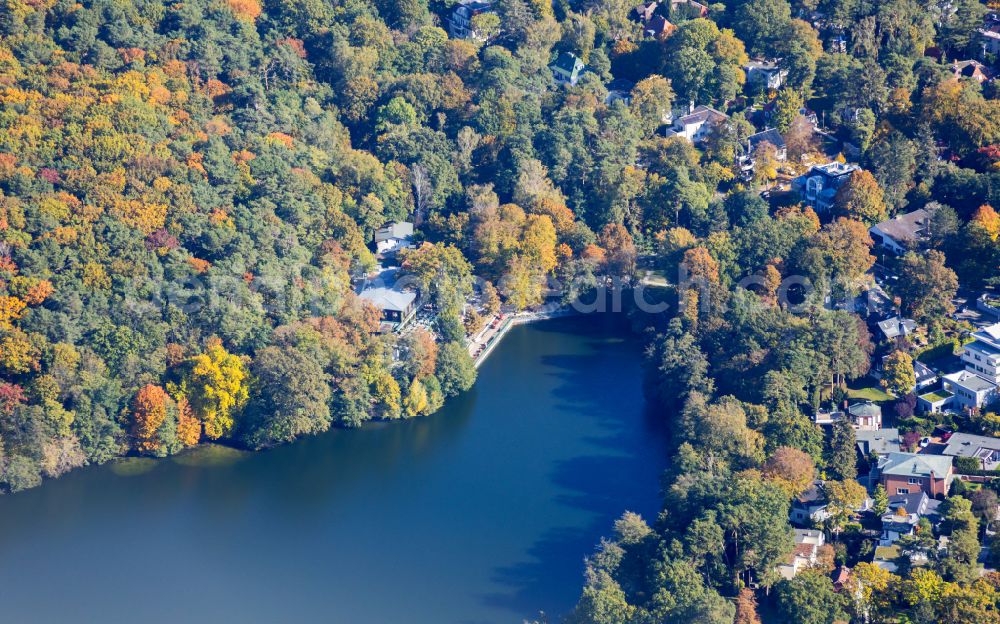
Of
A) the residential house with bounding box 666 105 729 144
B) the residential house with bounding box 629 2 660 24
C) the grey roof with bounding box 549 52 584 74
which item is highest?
the residential house with bounding box 629 2 660 24

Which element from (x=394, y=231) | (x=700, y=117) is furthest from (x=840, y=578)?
(x=700, y=117)

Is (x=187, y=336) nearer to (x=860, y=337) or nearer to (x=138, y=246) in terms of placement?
(x=138, y=246)

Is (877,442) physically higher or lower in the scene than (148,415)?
lower

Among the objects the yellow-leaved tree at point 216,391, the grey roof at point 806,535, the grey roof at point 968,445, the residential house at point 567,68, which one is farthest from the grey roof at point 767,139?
the yellow-leaved tree at point 216,391

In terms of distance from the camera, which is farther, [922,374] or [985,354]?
[922,374]

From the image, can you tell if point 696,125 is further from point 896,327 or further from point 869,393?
point 869,393

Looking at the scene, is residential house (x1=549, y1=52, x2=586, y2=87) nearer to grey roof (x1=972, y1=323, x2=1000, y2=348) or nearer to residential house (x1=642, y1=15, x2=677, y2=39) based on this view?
residential house (x1=642, y1=15, x2=677, y2=39)

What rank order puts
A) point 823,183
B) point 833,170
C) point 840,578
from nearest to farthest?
point 840,578
point 823,183
point 833,170

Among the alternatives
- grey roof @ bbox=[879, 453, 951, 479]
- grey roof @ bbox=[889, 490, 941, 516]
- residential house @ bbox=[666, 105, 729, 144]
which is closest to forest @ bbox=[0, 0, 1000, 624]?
residential house @ bbox=[666, 105, 729, 144]
